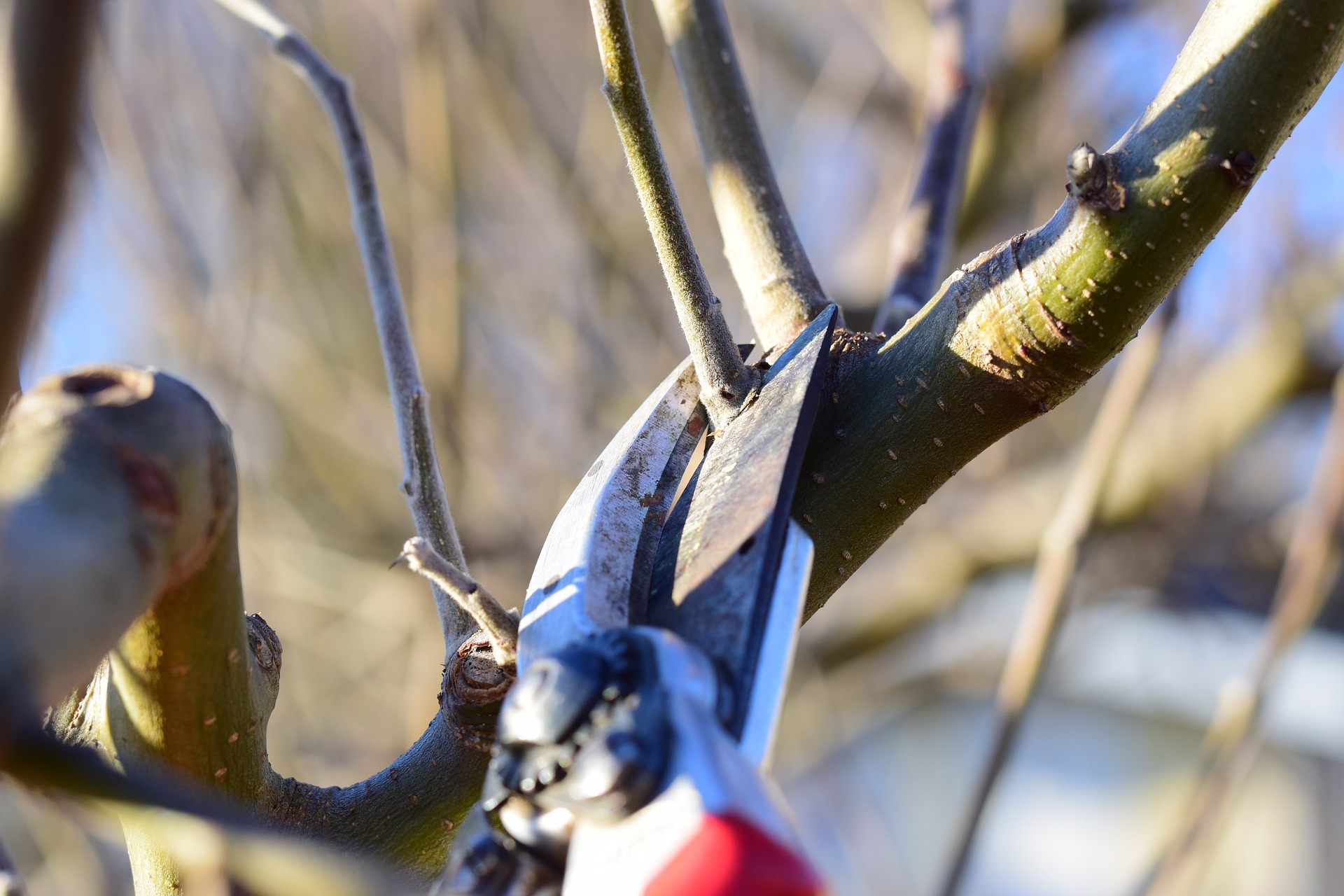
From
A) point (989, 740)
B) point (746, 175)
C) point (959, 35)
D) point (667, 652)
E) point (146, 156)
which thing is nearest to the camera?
point (667, 652)

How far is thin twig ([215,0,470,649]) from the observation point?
0.66m

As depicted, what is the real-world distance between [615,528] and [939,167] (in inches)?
21.5

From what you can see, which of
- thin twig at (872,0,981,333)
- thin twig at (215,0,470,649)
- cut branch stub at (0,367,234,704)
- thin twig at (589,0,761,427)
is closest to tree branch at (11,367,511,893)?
cut branch stub at (0,367,234,704)

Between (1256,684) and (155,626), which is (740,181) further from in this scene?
(1256,684)

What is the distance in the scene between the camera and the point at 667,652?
1.31ft

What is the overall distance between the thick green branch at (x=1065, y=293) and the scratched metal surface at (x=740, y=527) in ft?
0.11

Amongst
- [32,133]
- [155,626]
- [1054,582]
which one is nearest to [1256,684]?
[1054,582]

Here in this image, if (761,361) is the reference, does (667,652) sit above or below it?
below

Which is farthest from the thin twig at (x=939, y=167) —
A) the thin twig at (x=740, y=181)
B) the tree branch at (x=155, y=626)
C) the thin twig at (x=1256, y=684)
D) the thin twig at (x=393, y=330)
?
the thin twig at (x=1256, y=684)

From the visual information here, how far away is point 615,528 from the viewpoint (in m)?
0.55

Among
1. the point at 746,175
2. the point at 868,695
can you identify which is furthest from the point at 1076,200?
the point at 868,695

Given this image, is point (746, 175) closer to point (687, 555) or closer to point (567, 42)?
point (687, 555)

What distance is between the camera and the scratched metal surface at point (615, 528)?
481 millimetres

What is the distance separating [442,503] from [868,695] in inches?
95.9
